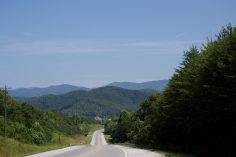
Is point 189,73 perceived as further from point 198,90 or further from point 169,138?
point 169,138

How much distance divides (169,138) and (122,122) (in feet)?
252

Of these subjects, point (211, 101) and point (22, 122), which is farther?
point (22, 122)

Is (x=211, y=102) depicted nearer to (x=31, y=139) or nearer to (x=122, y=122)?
(x=31, y=139)

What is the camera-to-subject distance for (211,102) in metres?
35.2

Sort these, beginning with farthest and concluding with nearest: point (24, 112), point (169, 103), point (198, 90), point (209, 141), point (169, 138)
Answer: point (24, 112) < point (169, 138) < point (169, 103) < point (209, 141) < point (198, 90)

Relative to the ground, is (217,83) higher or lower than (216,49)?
lower

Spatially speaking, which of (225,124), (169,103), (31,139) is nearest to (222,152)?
(225,124)

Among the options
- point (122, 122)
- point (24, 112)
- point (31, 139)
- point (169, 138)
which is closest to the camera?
point (169, 138)

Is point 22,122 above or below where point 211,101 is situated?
below

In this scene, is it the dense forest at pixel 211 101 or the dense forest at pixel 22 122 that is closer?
the dense forest at pixel 211 101

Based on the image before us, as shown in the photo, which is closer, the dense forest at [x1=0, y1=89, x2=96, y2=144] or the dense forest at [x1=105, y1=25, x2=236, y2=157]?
the dense forest at [x1=105, y1=25, x2=236, y2=157]

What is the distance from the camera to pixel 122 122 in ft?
451

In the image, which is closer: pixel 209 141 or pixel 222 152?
pixel 222 152

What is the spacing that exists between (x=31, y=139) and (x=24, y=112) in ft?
37.2
